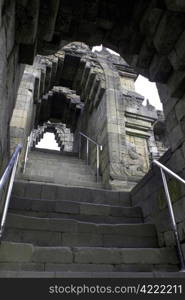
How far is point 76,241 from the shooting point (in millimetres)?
2641

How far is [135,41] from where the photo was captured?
3.13m

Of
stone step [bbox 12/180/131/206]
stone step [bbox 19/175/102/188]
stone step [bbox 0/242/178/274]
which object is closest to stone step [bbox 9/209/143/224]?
stone step [bbox 12/180/131/206]

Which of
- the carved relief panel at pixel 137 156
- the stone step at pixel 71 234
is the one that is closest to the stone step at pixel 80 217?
the stone step at pixel 71 234

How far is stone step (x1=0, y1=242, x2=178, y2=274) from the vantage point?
2146 mm

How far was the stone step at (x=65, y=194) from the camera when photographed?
382cm

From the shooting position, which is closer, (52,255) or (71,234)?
(52,255)

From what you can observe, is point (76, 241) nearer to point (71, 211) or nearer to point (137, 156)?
point (71, 211)

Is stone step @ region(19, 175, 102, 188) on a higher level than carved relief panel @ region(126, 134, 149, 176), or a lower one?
lower

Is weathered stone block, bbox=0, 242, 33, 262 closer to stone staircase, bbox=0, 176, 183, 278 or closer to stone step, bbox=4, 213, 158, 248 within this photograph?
stone staircase, bbox=0, 176, 183, 278

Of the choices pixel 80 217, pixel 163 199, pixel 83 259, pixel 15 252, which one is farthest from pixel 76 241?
pixel 163 199

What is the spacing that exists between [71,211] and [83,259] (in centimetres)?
108

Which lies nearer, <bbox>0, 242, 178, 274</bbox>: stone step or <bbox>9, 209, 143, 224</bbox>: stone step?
<bbox>0, 242, 178, 274</bbox>: stone step

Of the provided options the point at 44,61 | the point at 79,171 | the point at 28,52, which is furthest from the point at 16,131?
the point at 28,52

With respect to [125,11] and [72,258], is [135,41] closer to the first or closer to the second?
[125,11]
